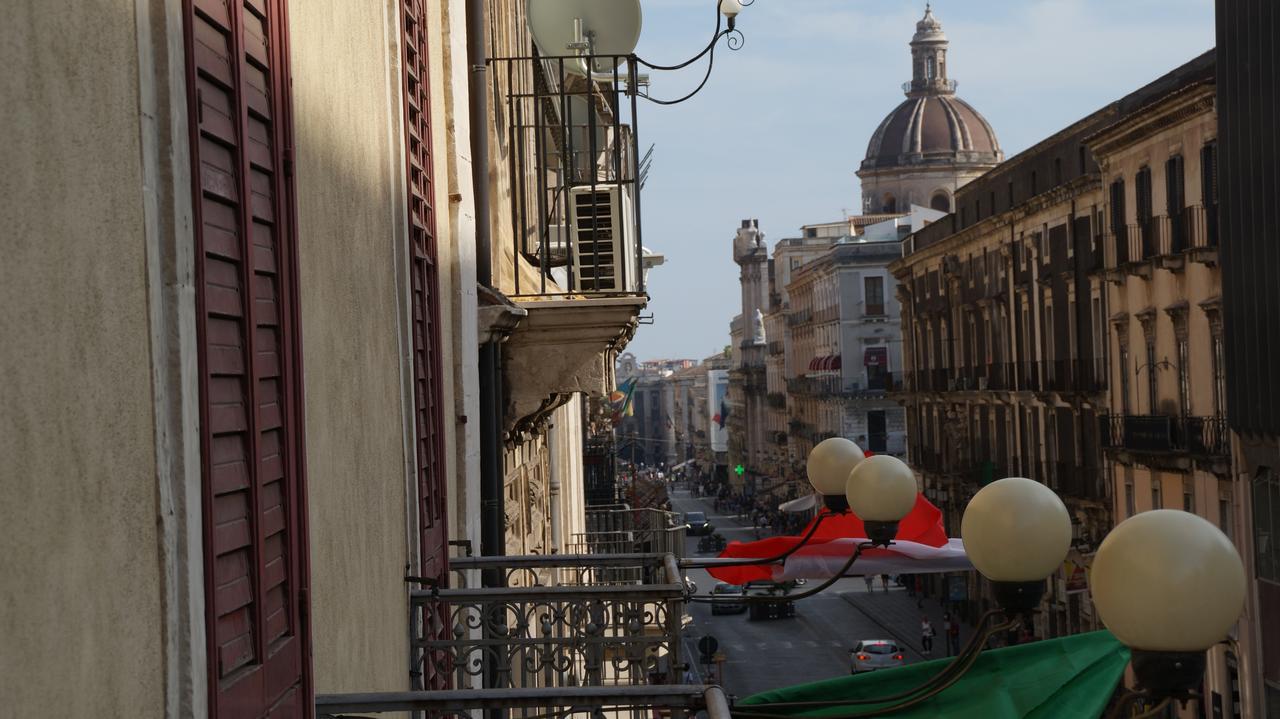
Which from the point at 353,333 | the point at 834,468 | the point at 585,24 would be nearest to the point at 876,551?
the point at 585,24

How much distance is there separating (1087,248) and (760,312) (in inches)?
3020

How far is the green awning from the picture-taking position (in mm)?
5598

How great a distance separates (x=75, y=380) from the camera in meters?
2.57

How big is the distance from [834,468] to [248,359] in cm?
396

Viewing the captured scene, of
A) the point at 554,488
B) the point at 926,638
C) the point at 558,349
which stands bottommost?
the point at 926,638

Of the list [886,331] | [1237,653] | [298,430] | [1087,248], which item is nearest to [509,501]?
[298,430]

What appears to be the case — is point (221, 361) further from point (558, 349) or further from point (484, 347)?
point (558, 349)

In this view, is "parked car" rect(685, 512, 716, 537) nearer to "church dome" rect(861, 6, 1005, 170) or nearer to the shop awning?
"church dome" rect(861, 6, 1005, 170)

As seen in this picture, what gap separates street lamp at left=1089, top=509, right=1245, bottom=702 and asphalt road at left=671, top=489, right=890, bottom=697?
28.8 m

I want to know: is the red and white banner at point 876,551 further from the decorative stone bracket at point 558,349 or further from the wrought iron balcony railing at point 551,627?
the wrought iron balcony railing at point 551,627

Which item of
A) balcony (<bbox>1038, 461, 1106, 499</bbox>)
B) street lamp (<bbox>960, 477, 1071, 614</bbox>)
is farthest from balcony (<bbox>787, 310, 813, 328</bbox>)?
street lamp (<bbox>960, 477, 1071, 614</bbox>)

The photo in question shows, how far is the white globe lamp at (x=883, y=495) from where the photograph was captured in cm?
617

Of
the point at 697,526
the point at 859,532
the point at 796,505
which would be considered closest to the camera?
the point at 859,532

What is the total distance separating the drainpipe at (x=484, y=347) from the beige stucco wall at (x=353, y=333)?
3.03 m
